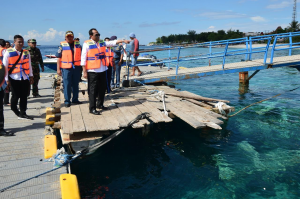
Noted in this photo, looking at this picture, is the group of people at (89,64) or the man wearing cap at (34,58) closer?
the group of people at (89,64)

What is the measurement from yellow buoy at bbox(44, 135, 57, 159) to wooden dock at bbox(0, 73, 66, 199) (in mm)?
128

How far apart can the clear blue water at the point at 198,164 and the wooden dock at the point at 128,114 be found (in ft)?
2.73

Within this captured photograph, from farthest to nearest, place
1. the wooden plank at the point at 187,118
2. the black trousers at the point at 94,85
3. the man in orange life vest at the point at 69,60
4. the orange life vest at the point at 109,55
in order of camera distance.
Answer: the orange life vest at the point at 109,55 < the man in orange life vest at the point at 69,60 < the black trousers at the point at 94,85 < the wooden plank at the point at 187,118

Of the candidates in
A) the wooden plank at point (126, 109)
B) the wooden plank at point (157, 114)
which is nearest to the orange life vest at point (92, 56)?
the wooden plank at point (126, 109)

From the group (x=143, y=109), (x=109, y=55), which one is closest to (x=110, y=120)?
(x=143, y=109)

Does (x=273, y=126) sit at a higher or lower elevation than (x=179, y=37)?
lower

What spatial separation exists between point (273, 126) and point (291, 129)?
1.87ft

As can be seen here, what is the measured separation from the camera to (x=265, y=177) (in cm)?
542

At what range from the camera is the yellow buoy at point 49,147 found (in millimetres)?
4430

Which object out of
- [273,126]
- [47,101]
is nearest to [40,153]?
[47,101]

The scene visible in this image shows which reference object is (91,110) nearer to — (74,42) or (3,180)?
(74,42)

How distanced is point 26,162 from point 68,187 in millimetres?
1345

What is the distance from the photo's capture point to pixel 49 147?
467 centimetres

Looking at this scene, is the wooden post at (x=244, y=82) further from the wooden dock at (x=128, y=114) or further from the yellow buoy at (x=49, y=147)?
the yellow buoy at (x=49, y=147)
